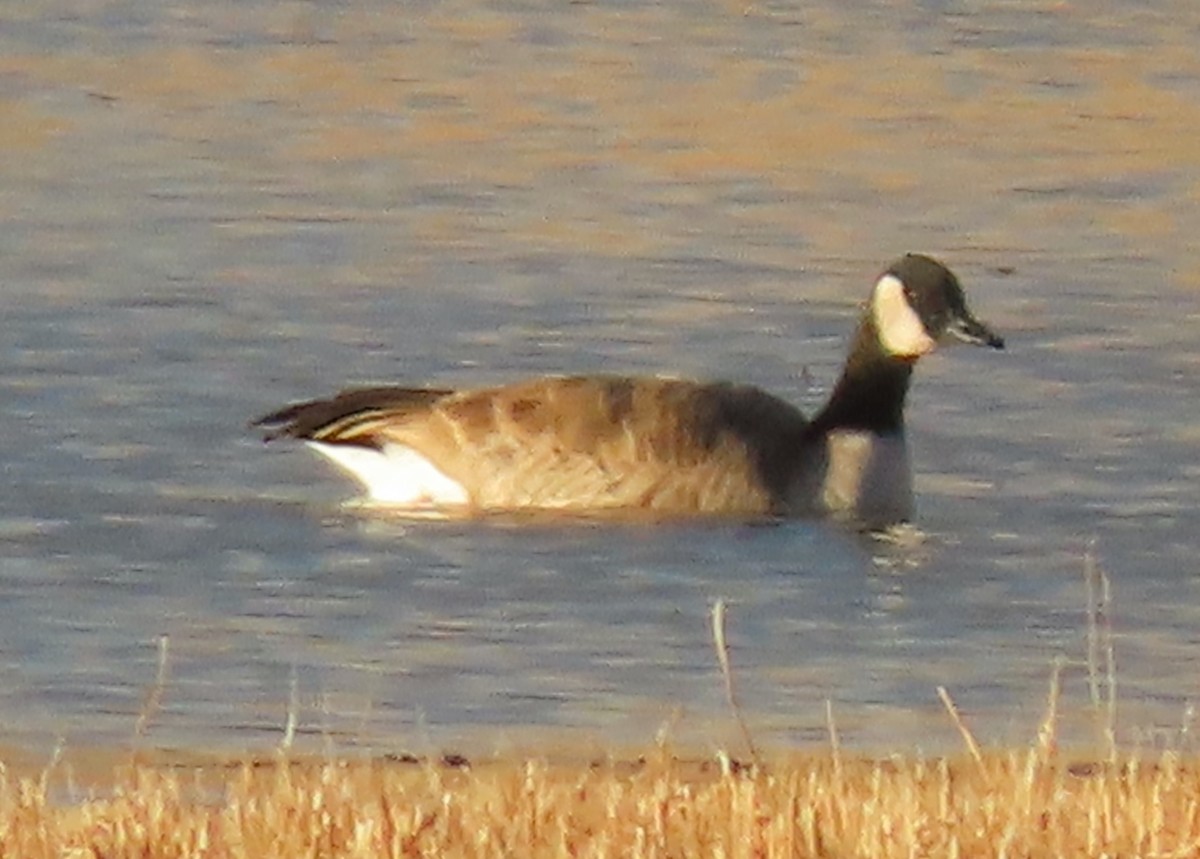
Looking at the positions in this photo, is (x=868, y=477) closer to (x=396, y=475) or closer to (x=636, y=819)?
(x=396, y=475)

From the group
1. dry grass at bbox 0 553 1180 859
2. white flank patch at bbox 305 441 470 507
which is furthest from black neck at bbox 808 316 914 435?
dry grass at bbox 0 553 1180 859

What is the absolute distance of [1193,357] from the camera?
14.8 meters

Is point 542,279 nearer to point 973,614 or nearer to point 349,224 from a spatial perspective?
point 349,224

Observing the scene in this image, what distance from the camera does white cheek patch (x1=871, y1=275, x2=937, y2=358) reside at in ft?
46.9


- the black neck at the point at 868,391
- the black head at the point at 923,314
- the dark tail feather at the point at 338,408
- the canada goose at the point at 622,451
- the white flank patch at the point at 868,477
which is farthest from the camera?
the black head at the point at 923,314

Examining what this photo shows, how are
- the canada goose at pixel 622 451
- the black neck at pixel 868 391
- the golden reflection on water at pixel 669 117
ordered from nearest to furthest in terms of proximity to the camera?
the canada goose at pixel 622 451 < the black neck at pixel 868 391 < the golden reflection on water at pixel 669 117

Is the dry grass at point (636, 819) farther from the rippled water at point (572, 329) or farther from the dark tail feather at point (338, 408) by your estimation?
the dark tail feather at point (338, 408)

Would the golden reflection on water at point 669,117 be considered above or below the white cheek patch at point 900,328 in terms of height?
above

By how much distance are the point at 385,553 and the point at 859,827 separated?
564 cm

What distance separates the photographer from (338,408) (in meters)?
13.2

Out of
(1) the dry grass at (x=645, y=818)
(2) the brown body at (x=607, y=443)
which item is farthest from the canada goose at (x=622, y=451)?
(1) the dry grass at (x=645, y=818)

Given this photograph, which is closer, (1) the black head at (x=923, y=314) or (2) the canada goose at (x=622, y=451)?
(2) the canada goose at (x=622, y=451)

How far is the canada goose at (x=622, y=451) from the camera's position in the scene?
534 inches

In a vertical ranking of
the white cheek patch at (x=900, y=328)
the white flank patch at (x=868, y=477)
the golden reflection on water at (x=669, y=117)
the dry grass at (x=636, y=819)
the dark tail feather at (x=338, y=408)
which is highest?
the golden reflection on water at (x=669, y=117)
